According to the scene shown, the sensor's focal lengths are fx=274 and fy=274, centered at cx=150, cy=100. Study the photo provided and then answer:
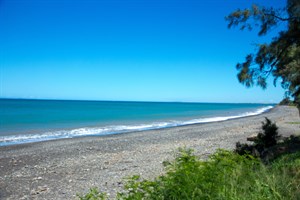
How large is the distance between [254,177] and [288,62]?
581 centimetres

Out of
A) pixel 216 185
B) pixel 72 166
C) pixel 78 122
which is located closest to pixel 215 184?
pixel 216 185

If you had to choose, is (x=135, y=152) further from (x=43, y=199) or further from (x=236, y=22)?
(x=236, y=22)

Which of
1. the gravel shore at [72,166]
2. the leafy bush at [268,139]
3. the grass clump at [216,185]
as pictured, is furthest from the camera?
the leafy bush at [268,139]

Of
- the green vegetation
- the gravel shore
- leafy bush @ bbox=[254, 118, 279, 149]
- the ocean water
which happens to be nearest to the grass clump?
the green vegetation

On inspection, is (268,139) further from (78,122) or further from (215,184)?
(78,122)

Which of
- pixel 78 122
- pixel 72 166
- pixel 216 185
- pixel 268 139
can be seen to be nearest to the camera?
pixel 216 185

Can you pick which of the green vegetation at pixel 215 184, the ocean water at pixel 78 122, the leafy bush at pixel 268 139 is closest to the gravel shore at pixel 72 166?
the leafy bush at pixel 268 139

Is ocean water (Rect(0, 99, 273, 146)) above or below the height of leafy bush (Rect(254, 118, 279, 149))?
below

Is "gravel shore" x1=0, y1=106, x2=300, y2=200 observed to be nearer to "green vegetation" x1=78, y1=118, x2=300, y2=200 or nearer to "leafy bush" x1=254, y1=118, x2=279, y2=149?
"leafy bush" x1=254, y1=118, x2=279, y2=149

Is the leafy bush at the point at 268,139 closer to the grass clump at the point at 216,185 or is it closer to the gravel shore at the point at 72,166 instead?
the gravel shore at the point at 72,166

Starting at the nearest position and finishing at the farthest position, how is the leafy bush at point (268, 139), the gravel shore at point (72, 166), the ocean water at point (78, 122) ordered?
the gravel shore at point (72, 166) < the leafy bush at point (268, 139) < the ocean water at point (78, 122)

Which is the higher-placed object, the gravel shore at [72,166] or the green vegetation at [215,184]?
the green vegetation at [215,184]

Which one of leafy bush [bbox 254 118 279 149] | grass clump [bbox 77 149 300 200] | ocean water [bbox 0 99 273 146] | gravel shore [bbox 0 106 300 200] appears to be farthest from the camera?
ocean water [bbox 0 99 273 146]

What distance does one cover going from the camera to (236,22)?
874 centimetres
